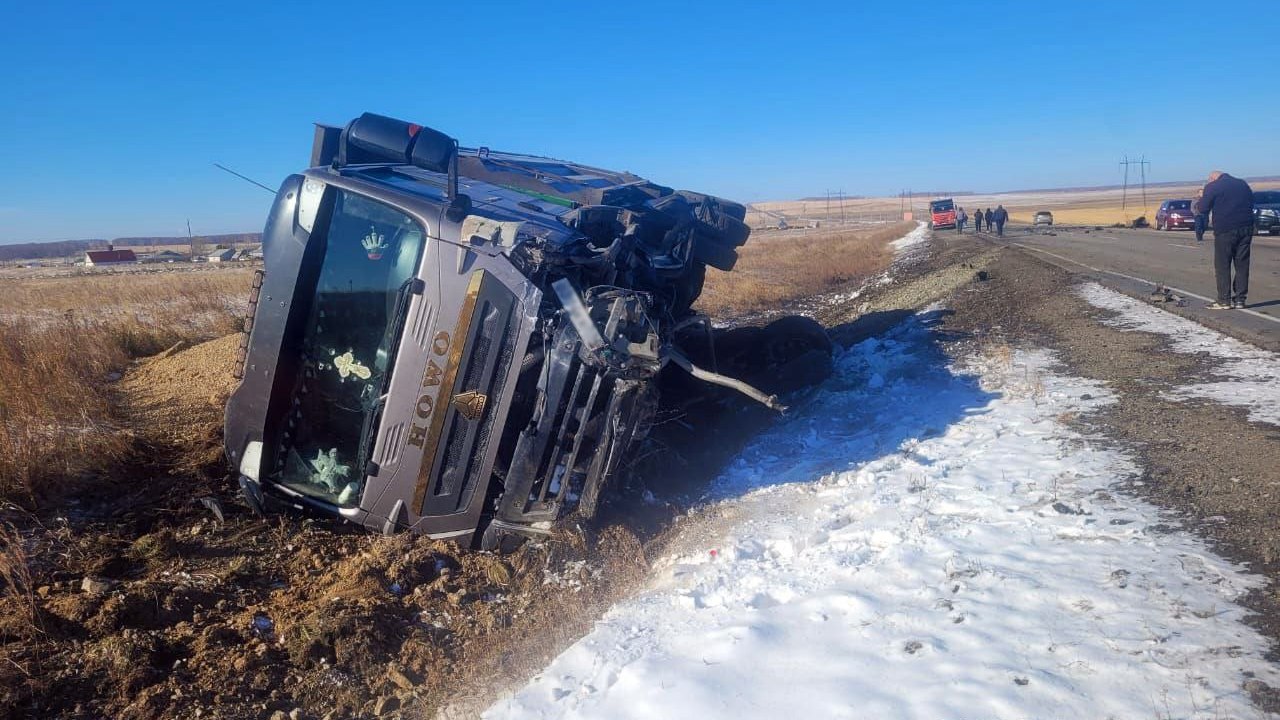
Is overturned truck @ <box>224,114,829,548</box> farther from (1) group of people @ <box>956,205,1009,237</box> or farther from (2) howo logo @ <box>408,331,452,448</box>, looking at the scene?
(1) group of people @ <box>956,205,1009,237</box>

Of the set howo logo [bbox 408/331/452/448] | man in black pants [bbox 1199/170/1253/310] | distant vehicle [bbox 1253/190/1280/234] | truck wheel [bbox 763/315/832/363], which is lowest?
howo logo [bbox 408/331/452/448]

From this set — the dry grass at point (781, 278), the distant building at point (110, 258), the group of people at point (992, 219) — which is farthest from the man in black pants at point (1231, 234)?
the distant building at point (110, 258)

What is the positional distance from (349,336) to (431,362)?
1.89 feet

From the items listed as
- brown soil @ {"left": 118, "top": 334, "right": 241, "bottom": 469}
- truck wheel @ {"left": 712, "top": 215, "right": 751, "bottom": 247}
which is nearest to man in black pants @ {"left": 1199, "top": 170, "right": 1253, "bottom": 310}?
truck wheel @ {"left": 712, "top": 215, "right": 751, "bottom": 247}

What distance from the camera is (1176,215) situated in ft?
107

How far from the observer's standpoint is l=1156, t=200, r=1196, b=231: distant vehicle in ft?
105

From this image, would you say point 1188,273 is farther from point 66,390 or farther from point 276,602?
point 66,390

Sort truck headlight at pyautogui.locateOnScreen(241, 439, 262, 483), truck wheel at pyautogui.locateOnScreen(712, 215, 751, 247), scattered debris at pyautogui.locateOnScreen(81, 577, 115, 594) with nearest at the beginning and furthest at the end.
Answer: scattered debris at pyautogui.locateOnScreen(81, 577, 115, 594) → truck headlight at pyautogui.locateOnScreen(241, 439, 262, 483) → truck wheel at pyautogui.locateOnScreen(712, 215, 751, 247)

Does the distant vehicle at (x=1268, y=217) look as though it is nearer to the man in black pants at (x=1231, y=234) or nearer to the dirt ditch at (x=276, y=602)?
the man in black pants at (x=1231, y=234)

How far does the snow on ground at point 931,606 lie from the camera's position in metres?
2.63

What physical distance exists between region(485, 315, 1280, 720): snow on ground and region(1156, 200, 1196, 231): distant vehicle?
110 ft

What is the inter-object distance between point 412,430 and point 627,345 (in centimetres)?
117

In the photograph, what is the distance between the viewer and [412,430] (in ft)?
13.2

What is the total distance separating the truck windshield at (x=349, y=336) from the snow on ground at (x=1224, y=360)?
529cm
